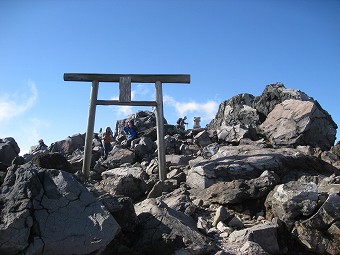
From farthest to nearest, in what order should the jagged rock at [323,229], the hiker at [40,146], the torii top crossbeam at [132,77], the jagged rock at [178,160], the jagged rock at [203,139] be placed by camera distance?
the hiker at [40,146] < the jagged rock at [203,139] < the jagged rock at [178,160] < the torii top crossbeam at [132,77] < the jagged rock at [323,229]

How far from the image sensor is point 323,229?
214 inches

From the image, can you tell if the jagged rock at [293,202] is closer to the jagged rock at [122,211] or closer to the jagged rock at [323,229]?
the jagged rock at [323,229]

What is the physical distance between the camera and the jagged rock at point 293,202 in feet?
18.5

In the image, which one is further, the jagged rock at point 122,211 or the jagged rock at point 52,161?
the jagged rock at point 52,161

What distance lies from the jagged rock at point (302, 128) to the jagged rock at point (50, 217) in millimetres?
9785

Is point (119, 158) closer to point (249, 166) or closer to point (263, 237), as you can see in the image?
point (249, 166)

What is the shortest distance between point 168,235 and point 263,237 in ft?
5.37

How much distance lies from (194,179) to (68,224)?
4708 mm

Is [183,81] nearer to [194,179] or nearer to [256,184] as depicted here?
[194,179]

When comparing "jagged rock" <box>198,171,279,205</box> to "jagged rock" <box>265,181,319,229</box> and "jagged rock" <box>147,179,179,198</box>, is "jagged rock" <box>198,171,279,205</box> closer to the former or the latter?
"jagged rock" <box>265,181,319,229</box>

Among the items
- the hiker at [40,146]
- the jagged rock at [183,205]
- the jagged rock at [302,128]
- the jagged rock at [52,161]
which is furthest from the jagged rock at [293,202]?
the hiker at [40,146]

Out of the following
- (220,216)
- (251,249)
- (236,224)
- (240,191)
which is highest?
(240,191)

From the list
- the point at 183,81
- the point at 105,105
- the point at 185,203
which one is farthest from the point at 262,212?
the point at 105,105

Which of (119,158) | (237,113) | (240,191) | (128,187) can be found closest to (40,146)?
(119,158)
